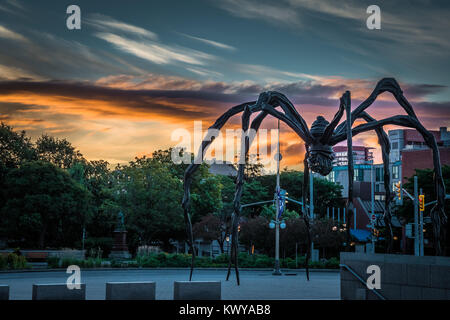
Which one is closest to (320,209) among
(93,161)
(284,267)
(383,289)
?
(93,161)

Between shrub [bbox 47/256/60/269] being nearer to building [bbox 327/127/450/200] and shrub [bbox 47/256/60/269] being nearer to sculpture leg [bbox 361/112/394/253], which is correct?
sculpture leg [bbox 361/112/394/253]

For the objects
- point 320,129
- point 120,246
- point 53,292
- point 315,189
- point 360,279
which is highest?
point 315,189

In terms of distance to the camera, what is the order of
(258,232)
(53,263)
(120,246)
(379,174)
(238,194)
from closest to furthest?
(238,194) < (53,263) < (258,232) < (120,246) < (379,174)

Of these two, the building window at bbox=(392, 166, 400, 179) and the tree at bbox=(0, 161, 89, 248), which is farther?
the building window at bbox=(392, 166, 400, 179)

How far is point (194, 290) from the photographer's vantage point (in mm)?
12492

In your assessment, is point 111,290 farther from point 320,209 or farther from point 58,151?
point 320,209

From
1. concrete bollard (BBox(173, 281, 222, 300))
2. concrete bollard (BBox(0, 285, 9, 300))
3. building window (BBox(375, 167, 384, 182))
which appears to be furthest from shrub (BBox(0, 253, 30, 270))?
building window (BBox(375, 167, 384, 182))

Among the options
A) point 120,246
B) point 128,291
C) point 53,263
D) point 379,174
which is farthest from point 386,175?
→ point 379,174

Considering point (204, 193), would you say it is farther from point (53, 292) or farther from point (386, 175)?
point (53, 292)

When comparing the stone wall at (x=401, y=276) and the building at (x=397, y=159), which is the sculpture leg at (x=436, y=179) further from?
the building at (x=397, y=159)

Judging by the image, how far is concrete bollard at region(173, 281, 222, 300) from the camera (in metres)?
12.4

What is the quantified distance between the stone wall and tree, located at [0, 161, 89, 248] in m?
40.1

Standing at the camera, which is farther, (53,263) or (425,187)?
(425,187)

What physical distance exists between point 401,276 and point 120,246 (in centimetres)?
4640
